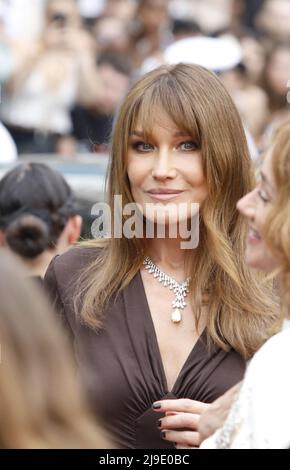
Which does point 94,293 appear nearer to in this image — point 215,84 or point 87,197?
point 215,84

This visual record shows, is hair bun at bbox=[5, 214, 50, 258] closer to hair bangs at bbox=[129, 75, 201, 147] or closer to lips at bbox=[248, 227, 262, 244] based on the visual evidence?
hair bangs at bbox=[129, 75, 201, 147]

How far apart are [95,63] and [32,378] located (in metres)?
7.19

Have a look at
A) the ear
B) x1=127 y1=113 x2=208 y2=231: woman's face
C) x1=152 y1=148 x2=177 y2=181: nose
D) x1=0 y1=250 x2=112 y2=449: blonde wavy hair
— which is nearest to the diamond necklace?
x1=127 y1=113 x2=208 y2=231: woman's face

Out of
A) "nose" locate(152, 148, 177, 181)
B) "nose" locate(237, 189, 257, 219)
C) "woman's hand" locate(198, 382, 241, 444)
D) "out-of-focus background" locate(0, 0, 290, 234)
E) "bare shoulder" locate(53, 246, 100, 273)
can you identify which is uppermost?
"out-of-focus background" locate(0, 0, 290, 234)

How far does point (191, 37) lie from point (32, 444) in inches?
275

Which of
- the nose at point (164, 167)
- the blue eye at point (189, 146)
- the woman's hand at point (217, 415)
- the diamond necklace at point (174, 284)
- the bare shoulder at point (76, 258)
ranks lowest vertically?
the woman's hand at point (217, 415)

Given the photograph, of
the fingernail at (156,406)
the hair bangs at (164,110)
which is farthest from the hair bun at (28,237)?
the fingernail at (156,406)

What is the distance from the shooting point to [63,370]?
194cm

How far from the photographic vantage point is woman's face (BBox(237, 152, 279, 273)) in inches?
103

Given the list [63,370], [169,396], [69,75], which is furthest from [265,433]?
[69,75]

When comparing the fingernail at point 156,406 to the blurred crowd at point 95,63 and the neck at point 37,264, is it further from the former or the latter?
the blurred crowd at point 95,63

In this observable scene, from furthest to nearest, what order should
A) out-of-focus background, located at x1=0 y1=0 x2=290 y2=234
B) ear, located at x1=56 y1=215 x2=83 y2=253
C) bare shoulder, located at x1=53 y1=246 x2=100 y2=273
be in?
out-of-focus background, located at x1=0 y1=0 x2=290 y2=234, ear, located at x1=56 y1=215 x2=83 y2=253, bare shoulder, located at x1=53 y1=246 x2=100 y2=273

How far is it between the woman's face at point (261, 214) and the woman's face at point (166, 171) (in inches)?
27.1

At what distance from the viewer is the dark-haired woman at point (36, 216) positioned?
4156 mm
